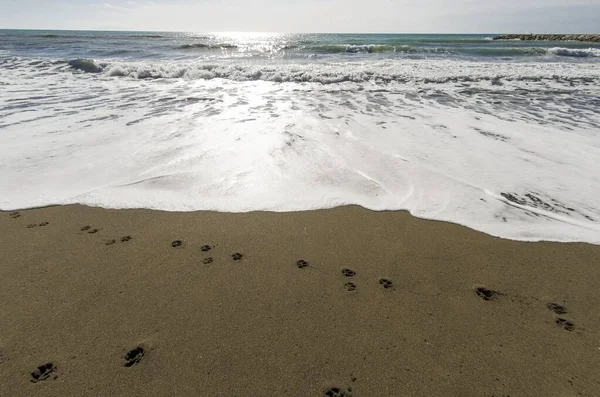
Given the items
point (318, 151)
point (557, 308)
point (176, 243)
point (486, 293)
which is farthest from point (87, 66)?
point (557, 308)

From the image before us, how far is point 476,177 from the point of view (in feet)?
14.8

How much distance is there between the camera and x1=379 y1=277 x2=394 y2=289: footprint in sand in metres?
2.67

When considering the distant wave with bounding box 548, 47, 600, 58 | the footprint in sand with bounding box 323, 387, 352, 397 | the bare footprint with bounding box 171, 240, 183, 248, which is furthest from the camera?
the distant wave with bounding box 548, 47, 600, 58

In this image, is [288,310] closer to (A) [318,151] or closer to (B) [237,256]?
(B) [237,256]

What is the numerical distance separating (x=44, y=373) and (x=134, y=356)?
501mm

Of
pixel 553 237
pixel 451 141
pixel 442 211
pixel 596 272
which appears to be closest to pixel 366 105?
pixel 451 141

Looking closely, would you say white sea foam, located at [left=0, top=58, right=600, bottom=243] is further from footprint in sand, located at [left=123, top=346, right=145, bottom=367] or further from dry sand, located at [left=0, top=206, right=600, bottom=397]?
footprint in sand, located at [left=123, top=346, right=145, bottom=367]

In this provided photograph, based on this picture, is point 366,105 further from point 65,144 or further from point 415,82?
point 65,144

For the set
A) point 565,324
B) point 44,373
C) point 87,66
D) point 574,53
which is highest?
point 574,53

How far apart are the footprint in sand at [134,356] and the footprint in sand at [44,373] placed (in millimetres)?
389

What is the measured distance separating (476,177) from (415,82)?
860 cm

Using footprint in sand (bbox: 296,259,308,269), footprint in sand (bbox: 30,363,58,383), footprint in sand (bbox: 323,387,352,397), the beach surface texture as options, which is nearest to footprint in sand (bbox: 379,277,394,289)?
the beach surface texture

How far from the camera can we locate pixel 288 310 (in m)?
2.45

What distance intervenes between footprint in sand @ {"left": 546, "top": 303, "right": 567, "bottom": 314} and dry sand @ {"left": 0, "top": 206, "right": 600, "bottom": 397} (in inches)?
1.7
